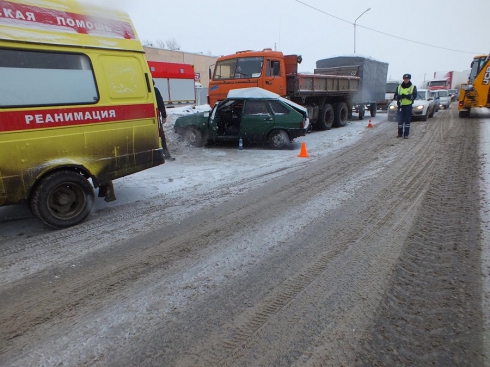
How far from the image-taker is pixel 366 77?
17.7m

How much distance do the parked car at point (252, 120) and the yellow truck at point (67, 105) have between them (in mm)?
4896

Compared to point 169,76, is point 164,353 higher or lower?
lower

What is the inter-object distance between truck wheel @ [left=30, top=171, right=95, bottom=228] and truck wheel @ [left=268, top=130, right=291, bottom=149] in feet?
20.2

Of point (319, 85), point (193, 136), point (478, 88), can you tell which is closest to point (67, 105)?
point (193, 136)

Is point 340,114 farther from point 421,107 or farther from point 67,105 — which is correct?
point 67,105

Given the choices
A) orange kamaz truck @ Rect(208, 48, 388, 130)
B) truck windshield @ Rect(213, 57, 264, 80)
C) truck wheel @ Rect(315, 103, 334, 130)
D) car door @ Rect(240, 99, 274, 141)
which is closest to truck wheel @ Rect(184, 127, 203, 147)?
car door @ Rect(240, 99, 274, 141)

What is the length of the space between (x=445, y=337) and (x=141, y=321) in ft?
7.06

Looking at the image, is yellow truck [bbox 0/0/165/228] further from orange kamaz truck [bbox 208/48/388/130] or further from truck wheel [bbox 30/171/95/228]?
orange kamaz truck [bbox 208/48/388/130]

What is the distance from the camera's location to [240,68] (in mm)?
11289

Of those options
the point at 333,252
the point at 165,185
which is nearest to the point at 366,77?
the point at 165,185

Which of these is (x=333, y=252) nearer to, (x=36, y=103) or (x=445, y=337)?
(x=445, y=337)

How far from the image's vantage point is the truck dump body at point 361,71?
1725 cm

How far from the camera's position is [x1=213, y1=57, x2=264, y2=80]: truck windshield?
11.1 m

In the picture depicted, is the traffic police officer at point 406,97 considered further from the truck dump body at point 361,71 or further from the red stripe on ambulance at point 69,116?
the red stripe on ambulance at point 69,116
